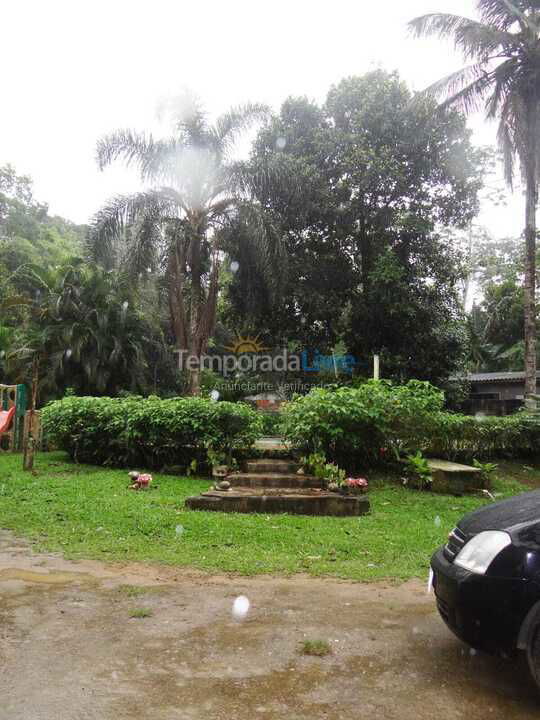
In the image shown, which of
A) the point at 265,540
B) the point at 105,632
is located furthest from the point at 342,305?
the point at 105,632

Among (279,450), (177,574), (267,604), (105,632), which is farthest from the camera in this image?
(279,450)

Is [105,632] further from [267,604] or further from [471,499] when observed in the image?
[471,499]

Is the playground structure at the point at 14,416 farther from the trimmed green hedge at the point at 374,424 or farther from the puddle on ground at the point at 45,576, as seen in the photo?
the puddle on ground at the point at 45,576

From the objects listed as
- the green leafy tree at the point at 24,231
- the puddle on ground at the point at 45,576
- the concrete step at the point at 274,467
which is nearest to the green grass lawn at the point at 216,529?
the puddle on ground at the point at 45,576

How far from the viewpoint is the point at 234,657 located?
3.18 meters

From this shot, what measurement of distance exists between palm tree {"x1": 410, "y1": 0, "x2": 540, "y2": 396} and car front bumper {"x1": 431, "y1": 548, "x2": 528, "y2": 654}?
1170cm

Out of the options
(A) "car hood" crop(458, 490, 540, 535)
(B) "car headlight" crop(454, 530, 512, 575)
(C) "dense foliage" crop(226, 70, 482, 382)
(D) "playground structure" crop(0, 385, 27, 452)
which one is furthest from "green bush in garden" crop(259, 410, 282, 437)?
(B) "car headlight" crop(454, 530, 512, 575)

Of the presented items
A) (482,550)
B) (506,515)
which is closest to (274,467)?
(506,515)

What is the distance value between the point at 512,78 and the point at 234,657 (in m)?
15.3

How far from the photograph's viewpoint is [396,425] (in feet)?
30.4

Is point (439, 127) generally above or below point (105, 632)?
above

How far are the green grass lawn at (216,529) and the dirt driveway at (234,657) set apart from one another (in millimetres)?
621

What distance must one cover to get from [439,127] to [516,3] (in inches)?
127

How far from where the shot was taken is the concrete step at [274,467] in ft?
27.9
